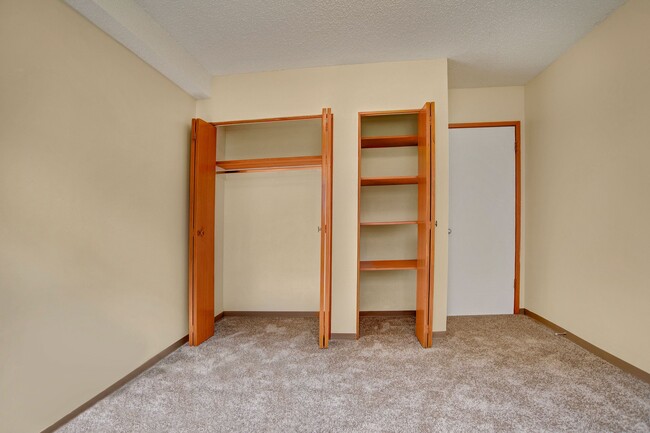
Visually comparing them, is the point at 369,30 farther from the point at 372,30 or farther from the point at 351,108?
the point at 351,108

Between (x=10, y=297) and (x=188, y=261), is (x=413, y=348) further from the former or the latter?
(x=10, y=297)

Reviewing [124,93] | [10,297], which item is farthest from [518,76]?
[10,297]

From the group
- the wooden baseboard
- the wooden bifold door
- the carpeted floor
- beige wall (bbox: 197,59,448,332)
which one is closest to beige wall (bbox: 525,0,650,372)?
the wooden baseboard

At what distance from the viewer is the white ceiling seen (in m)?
1.96

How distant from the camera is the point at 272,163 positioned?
2758 millimetres

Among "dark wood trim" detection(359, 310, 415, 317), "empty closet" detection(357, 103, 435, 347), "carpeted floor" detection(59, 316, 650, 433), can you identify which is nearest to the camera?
"carpeted floor" detection(59, 316, 650, 433)

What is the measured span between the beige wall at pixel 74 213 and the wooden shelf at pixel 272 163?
0.61 meters

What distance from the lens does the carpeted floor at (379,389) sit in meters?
1.53

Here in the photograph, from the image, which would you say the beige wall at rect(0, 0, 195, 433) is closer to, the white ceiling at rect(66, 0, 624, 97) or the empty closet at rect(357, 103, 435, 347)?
the white ceiling at rect(66, 0, 624, 97)

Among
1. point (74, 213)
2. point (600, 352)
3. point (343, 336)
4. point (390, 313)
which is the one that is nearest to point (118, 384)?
point (74, 213)

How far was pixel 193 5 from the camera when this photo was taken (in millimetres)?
1930

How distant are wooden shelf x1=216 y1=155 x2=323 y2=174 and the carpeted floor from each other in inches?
66.7

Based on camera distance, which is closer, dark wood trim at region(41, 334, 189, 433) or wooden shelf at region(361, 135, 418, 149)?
dark wood trim at region(41, 334, 189, 433)

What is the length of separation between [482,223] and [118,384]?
148 inches
